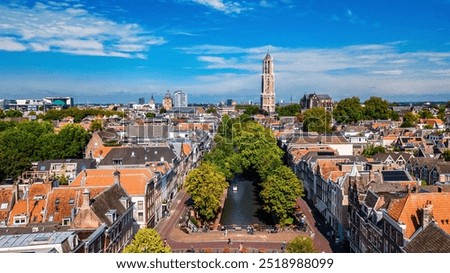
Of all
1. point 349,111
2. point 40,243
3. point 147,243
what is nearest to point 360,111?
point 349,111

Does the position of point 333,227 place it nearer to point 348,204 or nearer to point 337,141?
point 348,204

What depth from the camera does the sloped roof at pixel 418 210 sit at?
18.6 meters

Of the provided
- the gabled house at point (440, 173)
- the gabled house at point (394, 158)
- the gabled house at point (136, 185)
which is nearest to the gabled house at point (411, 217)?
the gabled house at point (136, 185)

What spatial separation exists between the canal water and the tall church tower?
91951 millimetres

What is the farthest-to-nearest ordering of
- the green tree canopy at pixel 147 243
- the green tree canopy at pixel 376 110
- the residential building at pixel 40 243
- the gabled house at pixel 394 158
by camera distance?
the green tree canopy at pixel 376 110
the gabled house at pixel 394 158
the green tree canopy at pixel 147 243
the residential building at pixel 40 243

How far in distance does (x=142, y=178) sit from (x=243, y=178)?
22222mm

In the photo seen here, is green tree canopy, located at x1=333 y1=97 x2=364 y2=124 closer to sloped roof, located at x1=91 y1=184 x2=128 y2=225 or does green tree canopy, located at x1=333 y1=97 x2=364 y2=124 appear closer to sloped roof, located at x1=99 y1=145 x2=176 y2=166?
sloped roof, located at x1=99 y1=145 x2=176 y2=166

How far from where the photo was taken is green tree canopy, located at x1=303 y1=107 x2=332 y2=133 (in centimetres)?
7750

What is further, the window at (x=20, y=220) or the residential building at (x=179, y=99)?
the residential building at (x=179, y=99)

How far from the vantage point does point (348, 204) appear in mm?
27594

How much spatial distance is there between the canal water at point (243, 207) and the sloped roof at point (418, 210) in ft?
51.2

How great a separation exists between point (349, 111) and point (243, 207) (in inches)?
2520

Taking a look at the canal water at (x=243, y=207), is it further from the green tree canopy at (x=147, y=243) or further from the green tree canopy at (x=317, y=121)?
the green tree canopy at (x=317, y=121)

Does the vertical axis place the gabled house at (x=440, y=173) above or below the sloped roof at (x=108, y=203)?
below
